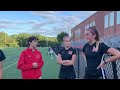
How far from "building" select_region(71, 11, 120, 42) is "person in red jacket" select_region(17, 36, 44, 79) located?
55 centimetres

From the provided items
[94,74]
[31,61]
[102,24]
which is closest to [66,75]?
[94,74]

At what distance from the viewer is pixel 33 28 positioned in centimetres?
256

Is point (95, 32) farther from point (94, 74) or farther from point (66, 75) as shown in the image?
point (66, 75)

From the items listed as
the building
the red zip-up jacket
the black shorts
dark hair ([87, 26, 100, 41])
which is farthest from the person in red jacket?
dark hair ([87, 26, 100, 41])

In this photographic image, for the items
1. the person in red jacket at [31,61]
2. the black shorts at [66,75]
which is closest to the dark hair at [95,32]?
the black shorts at [66,75]

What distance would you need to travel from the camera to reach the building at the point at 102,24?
2479 mm

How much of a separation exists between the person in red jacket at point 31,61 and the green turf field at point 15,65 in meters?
0.06

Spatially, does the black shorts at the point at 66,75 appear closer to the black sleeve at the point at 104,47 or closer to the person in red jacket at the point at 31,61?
the person in red jacket at the point at 31,61

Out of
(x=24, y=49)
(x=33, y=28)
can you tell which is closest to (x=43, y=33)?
(x=33, y=28)
